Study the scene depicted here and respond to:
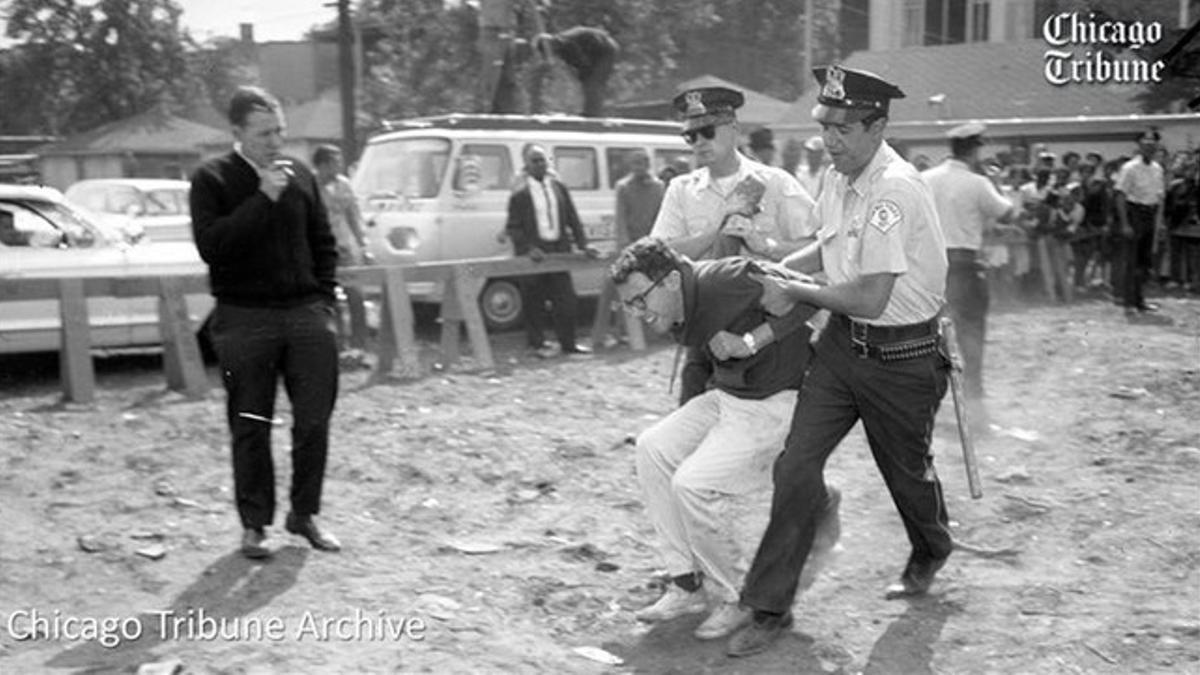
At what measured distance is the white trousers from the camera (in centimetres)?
505

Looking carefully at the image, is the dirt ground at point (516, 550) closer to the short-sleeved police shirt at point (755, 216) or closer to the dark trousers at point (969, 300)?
the dark trousers at point (969, 300)

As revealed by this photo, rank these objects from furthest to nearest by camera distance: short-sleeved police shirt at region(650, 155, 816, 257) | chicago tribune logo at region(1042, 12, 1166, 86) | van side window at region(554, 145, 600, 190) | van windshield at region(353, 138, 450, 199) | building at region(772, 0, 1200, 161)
A: 1. chicago tribune logo at region(1042, 12, 1166, 86)
2. building at region(772, 0, 1200, 161)
3. van side window at region(554, 145, 600, 190)
4. van windshield at region(353, 138, 450, 199)
5. short-sleeved police shirt at region(650, 155, 816, 257)

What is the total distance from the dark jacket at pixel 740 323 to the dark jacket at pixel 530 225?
7.71 meters

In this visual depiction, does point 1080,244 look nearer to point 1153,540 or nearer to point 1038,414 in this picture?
point 1038,414

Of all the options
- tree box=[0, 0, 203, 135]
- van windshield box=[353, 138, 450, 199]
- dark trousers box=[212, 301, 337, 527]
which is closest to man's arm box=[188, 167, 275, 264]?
dark trousers box=[212, 301, 337, 527]

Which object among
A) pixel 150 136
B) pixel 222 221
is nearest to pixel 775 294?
pixel 222 221

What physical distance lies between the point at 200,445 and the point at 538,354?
4.64 m

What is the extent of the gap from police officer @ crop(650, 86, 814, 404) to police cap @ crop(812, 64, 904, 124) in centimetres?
84

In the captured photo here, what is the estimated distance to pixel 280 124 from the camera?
18.8 ft

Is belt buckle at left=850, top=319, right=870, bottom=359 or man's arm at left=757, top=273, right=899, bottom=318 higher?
man's arm at left=757, top=273, right=899, bottom=318

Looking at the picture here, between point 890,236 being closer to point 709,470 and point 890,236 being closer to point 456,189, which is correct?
point 709,470

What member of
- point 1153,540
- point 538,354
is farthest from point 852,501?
point 538,354

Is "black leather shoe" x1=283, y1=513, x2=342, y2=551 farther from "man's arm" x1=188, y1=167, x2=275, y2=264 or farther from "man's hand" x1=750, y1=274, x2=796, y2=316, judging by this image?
"man's hand" x1=750, y1=274, x2=796, y2=316

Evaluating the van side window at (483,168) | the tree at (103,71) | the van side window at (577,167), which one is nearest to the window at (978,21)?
the tree at (103,71)
